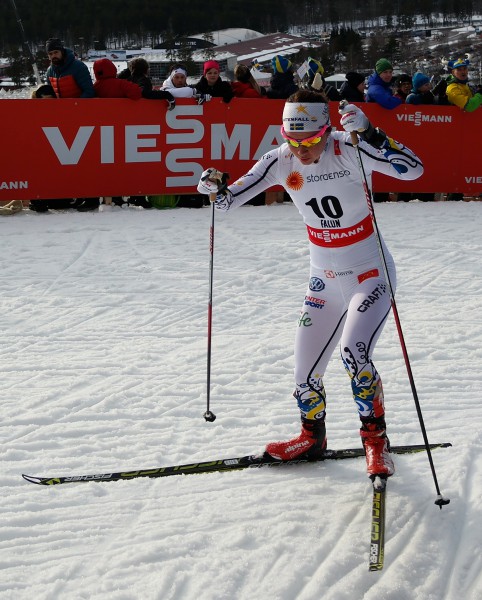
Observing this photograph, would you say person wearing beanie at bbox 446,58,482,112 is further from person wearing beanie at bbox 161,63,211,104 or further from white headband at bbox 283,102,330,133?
white headband at bbox 283,102,330,133

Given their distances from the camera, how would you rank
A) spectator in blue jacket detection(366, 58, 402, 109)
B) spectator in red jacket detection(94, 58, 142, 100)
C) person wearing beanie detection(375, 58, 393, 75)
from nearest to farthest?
1. spectator in red jacket detection(94, 58, 142, 100)
2. person wearing beanie detection(375, 58, 393, 75)
3. spectator in blue jacket detection(366, 58, 402, 109)

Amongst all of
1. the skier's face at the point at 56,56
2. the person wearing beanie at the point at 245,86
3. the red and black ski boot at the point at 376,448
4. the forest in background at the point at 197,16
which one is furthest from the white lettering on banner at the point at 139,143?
the forest in background at the point at 197,16

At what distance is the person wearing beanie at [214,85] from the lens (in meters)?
11.2

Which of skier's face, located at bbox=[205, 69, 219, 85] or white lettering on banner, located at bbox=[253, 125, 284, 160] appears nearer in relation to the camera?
skier's face, located at bbox=[205, 69, 219, 85]

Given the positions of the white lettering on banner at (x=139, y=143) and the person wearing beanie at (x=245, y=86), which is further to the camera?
the person wearing beanie at (x=245, y=86)

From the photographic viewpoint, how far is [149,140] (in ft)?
36.2

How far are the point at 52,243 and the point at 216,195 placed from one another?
531 cm

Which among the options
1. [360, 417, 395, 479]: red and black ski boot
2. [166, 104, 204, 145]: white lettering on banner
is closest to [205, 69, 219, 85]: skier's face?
[166, 104, 204, 145]: white lettering on banner

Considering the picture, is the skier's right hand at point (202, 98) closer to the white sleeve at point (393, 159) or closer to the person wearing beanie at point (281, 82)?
the person wearing beanie at point (281, 82)

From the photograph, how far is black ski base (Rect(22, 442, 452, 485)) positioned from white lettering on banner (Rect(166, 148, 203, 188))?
23.6ft

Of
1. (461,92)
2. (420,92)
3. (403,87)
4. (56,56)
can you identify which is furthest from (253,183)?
(403,87)

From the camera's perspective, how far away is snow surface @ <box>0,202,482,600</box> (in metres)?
3.59

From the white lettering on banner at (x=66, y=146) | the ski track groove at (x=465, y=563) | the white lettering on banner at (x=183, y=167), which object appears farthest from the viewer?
the white lettering on banner at (x=183, y=167)

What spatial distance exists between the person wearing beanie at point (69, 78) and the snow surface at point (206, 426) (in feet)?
7.54
